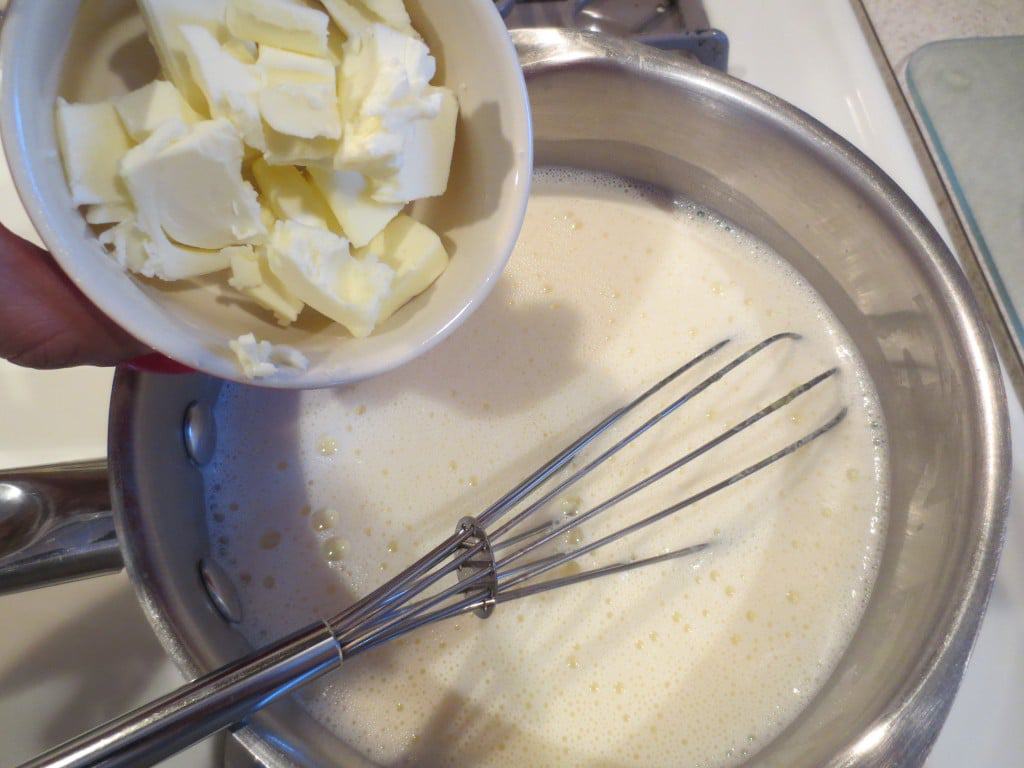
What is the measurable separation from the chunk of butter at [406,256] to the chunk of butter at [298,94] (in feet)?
0.25

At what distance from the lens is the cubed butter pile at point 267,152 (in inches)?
14.3

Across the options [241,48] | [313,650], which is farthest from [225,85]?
[313,650]

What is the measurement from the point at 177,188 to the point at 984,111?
963 mm

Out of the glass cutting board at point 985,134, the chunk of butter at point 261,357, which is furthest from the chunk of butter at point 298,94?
the glass cutting board at point 985,134

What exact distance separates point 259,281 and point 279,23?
0.13 meters

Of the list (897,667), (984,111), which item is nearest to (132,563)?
(897,667)

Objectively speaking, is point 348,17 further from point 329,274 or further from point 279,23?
point 329,274

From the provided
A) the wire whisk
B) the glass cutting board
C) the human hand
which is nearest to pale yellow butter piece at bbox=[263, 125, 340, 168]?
the human hand

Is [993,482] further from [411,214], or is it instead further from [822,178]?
[411,214]

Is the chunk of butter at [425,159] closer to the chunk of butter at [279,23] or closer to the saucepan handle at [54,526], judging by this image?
the chunk of butter at [279,23]

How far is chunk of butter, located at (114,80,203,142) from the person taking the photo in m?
0.38

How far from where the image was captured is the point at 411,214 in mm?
494

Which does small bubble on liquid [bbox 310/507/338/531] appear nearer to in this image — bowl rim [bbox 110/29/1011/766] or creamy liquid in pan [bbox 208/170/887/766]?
creamy liquid in pan [bbox 208/170/887/766]

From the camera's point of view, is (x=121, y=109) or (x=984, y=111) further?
(x=984, y=111)
